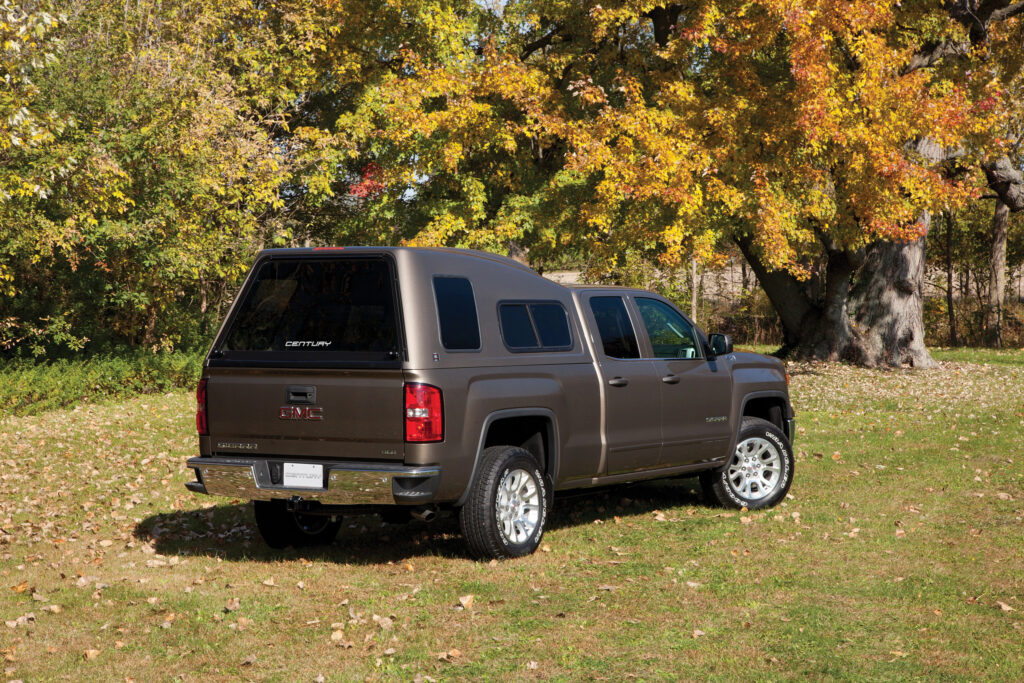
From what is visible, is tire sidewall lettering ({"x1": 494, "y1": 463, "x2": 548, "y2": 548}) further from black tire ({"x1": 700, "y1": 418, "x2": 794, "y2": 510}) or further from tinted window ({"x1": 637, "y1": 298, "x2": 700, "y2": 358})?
black tire ({"x1": 700, "y1": 418, "x2": 794, "y2": 510})

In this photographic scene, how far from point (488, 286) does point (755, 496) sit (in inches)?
138

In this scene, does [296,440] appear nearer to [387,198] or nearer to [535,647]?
[535,647]

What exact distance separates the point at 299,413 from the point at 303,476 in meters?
0.41

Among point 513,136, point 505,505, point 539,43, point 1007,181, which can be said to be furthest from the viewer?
point 539,43

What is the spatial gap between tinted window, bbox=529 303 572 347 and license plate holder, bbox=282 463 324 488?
6.34 ft

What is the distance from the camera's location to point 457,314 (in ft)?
24.8

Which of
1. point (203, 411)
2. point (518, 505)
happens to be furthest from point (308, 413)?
point (518, 505)

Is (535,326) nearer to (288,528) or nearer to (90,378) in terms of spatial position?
(288,528)

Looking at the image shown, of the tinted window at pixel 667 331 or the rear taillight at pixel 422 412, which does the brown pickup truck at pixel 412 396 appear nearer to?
the rear taillight at pixel 422 412

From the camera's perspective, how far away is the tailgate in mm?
7102

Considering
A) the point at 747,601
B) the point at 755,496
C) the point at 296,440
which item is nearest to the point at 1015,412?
the point at 755,496

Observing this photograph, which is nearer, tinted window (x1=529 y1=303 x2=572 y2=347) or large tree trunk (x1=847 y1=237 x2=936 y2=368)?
tinted window (x1=529 y1=303 x2=572 y2=347)

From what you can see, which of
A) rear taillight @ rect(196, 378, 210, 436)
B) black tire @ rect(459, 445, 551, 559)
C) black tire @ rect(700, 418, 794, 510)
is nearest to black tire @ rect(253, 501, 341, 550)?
rear taillight @ rect(196, 378, 210, 436)

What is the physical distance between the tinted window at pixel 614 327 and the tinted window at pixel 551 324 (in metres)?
0.39
